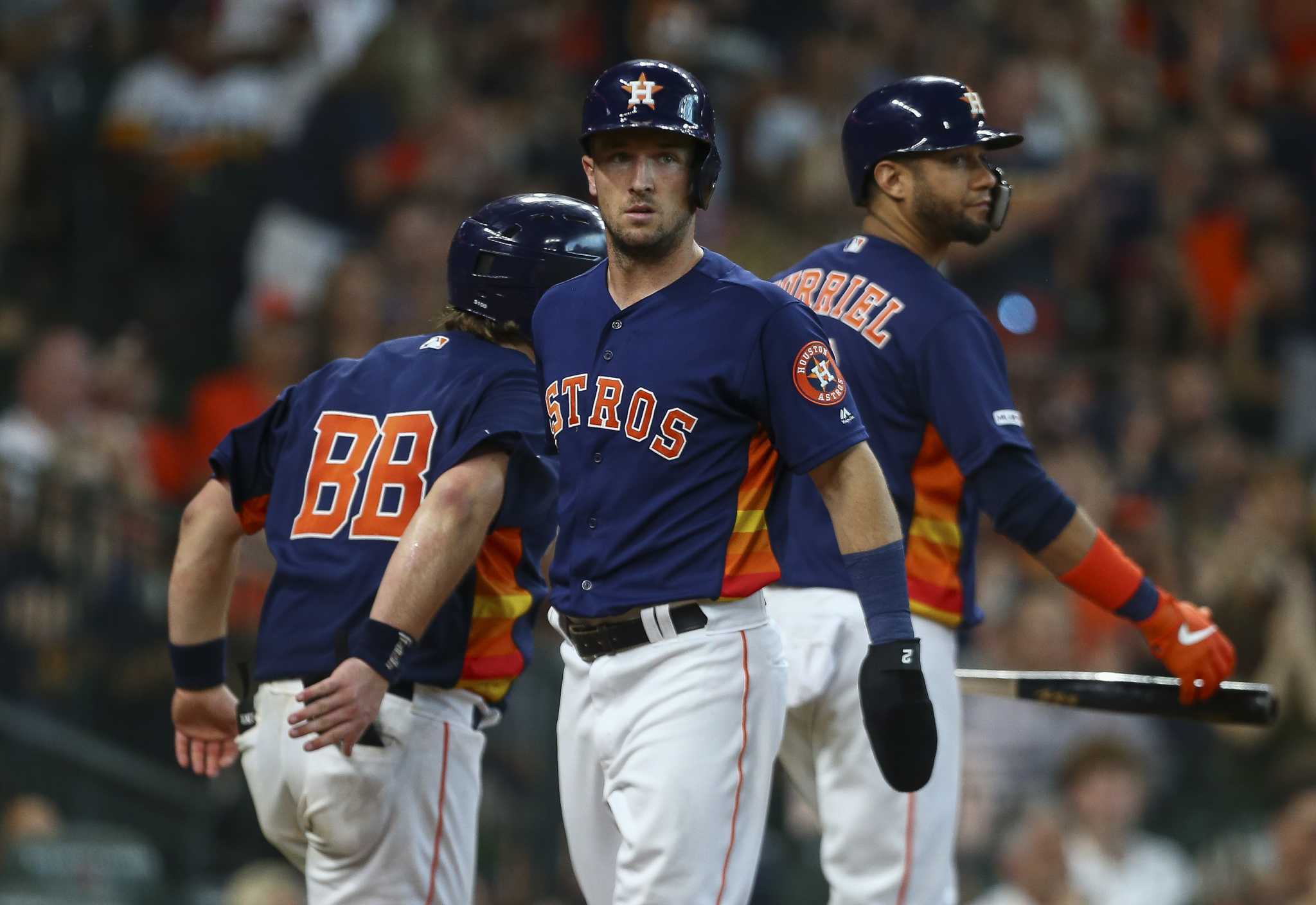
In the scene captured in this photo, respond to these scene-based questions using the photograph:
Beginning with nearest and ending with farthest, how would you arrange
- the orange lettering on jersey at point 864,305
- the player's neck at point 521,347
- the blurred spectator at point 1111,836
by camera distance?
the player's neck at point 521,347 → the orange lettering on jersey at point 864,305 → the blurred spectator at point 1111,836

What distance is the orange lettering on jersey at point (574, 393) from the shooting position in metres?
4.02

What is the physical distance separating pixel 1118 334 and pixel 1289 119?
196 centimetres

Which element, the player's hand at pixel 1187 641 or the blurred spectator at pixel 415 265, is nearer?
the player's hand at pixel 1187 641

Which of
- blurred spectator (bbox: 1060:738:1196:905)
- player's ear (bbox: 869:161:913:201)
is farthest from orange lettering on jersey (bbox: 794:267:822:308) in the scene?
blurred spectator (bbox: 1060:738:1196:905)

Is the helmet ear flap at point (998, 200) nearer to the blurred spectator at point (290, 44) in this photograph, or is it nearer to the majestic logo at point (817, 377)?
the majestic logo at point (817, 377)

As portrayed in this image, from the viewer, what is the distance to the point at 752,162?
11430 mm

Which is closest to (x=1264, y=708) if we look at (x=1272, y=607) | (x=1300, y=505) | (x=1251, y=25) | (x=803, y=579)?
(x=803, y=579)

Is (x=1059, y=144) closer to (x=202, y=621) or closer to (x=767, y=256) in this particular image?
(x=767, y=256)

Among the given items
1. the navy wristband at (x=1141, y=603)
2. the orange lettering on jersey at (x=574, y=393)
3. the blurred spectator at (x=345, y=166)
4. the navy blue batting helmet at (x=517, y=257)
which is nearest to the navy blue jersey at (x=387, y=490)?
the navy blue batting helmet at (x=517, y=257)

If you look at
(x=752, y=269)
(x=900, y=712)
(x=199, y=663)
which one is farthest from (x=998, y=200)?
(x=752, y=269)

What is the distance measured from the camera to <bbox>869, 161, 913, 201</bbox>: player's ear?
487 cm

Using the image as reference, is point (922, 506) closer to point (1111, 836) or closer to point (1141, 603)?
point (1141, 603)

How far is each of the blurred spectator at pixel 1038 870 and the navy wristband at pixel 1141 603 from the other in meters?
2.74

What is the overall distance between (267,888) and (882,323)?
12.3 ft
